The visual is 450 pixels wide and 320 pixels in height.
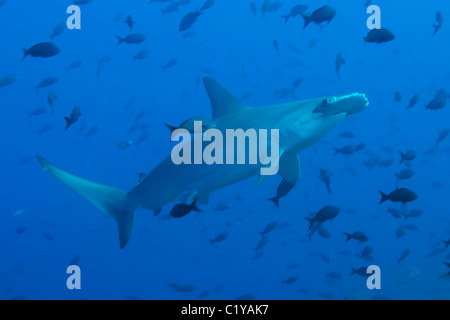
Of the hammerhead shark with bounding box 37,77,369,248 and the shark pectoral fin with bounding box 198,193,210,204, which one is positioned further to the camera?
the shark pectoral fin with bounding box 198,193,210,204

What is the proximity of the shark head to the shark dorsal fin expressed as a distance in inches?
28.9

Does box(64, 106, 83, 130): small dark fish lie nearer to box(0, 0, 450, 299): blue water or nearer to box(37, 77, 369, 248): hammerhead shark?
box(37, 77, 369, 248): hammerhead shark

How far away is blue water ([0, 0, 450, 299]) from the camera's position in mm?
26609

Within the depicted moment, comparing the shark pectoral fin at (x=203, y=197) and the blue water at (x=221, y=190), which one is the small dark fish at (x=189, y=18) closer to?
the shark pectoral fin at (x=203, y=197)

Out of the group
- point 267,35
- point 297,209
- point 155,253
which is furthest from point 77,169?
point 267,35

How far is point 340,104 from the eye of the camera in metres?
3.31

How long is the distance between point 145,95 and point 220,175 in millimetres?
64664

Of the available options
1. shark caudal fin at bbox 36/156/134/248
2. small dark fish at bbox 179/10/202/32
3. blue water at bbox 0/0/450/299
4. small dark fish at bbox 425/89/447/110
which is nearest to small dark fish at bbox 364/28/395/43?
small dark fish at bbox 425/89/447/110

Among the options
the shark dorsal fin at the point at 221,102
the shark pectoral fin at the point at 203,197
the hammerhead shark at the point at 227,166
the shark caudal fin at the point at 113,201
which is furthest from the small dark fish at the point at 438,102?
the shark caudal fin at the point at 113,201

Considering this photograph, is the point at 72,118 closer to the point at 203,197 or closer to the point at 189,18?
the point at 189,18

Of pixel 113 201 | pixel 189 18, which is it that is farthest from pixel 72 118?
pixel 113 201

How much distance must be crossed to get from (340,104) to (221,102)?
3.37 feet

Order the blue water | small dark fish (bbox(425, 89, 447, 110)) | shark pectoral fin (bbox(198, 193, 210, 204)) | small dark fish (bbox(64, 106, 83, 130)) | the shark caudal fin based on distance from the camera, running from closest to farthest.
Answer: shark pectoral fin (bbox(198, 193, 210, 204))
the shark caudal fin
small dark fish (bbox(64, 106, 83, 130))
small dark fish (bbox(425, 89, 447, 110))
the blue water
